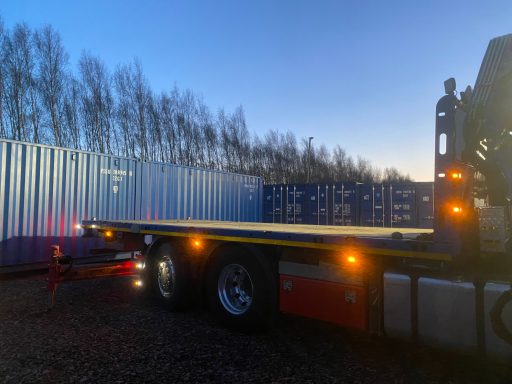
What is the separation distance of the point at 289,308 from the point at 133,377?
1.92 meters

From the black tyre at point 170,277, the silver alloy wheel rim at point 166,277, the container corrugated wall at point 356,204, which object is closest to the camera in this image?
the black tyre at point 170,277

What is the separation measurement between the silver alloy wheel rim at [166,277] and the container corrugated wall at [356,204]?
1054 centimetres

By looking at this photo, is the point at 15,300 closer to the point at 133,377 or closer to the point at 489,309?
the point at 133,377

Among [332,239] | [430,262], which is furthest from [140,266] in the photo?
[430,262]

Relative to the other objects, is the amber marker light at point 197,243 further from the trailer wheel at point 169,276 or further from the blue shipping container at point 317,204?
the blue shipping container at point 317,204

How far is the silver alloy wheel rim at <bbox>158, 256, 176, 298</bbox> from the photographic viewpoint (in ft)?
21.2

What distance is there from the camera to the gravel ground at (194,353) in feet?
13.1

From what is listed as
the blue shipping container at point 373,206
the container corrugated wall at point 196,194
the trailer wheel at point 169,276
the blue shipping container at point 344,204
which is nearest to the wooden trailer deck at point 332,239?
the trailer wheel at point 169,276

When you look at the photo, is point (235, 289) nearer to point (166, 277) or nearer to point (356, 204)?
point (166, 277)

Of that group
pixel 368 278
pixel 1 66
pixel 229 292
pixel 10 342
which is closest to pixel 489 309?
pixel 368 278

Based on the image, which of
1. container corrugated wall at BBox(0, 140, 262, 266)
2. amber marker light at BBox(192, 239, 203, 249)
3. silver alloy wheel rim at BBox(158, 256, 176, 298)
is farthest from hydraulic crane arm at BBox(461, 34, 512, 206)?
container corrugated wall at BBox(0, 140, 262, 266)

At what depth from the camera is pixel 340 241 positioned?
4.30 metres

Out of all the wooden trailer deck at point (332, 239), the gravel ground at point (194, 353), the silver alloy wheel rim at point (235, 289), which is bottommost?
the gravel ground at point (194, 353)

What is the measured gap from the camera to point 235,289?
5.59 m
